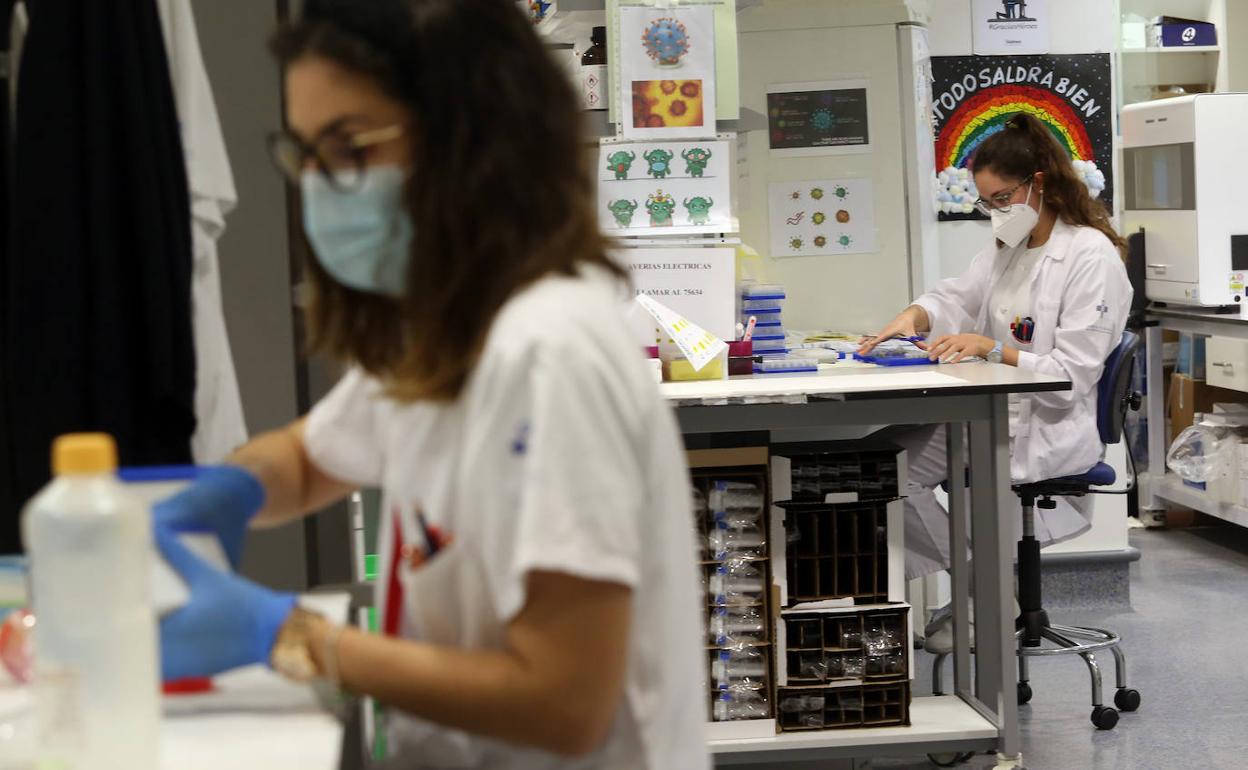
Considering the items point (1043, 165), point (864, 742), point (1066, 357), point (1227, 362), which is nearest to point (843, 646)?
point (864, 742)

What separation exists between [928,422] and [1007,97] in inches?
107

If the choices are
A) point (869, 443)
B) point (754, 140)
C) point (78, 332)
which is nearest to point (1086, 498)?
point (869, 443)

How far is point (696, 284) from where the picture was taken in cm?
362

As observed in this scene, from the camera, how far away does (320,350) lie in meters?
1.34

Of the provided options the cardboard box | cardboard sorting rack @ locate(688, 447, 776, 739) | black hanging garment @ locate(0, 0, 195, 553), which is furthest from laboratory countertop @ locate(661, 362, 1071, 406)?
the cardboard box

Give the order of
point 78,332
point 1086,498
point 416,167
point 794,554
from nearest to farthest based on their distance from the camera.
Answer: point 416,167 < point 78,332 < point 794,554 < point 1086,498

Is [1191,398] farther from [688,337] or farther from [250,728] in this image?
[250,728]

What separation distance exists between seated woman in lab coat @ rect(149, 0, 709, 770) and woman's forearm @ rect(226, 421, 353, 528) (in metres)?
0.25

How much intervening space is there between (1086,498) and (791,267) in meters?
1.34

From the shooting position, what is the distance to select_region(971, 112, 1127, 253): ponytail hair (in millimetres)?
4129

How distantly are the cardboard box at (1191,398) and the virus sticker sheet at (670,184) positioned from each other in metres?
3.07

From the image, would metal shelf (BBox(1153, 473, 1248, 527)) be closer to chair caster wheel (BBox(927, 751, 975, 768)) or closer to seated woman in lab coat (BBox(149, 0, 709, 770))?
chair caster wheel (BBox(927, 751, 975, 768))

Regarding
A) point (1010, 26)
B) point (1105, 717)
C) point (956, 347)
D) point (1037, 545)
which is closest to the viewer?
point (1105, 717)

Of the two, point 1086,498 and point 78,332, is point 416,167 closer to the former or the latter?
point 78,332
